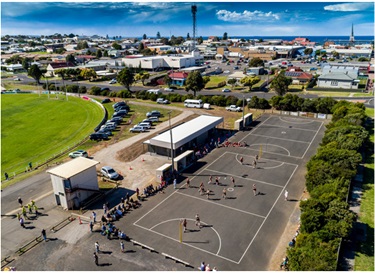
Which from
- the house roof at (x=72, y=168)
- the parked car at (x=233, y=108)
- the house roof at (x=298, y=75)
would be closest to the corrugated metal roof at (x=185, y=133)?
the house roof at (x=72, y=168)

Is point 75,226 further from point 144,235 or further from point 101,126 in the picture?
point 101,126

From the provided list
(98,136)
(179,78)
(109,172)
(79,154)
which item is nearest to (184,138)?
(109,172)

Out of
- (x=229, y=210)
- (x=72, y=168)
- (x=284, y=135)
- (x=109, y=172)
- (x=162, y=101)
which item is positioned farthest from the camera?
(x=162, y=101)

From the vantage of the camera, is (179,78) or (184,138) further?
(179,78)

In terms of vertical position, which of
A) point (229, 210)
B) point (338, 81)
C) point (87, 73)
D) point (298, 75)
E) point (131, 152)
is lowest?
point (229, 210)

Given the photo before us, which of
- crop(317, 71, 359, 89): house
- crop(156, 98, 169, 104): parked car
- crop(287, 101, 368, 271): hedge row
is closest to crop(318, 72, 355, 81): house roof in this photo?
crop(317, 71, 359, 89): house

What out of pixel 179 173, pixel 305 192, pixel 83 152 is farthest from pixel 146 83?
pixel 305 192

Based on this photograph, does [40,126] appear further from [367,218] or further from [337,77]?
[337,77]
